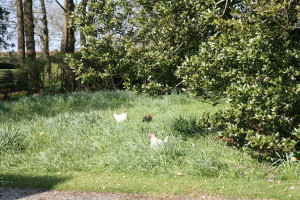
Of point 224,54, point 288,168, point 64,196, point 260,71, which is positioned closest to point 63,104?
point 64,196

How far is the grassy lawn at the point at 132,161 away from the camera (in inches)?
187

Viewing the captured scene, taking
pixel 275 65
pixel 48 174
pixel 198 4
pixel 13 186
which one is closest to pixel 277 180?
pixel 275 65

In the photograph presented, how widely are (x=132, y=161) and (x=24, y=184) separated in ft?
5.45

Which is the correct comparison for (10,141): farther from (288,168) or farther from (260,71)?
(288,168)

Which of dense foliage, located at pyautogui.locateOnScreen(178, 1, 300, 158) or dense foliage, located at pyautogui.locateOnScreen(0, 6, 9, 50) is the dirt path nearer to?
dense foliage, located at pyautogui.locateOnScreen(178, 1, 300, 158)

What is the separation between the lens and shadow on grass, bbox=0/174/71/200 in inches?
190

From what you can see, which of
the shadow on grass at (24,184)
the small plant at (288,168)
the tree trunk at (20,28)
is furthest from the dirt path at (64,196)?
the tree trunk at (20,28)

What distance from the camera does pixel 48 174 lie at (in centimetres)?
557

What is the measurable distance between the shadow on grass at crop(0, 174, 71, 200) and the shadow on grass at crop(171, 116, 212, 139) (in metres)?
2.51

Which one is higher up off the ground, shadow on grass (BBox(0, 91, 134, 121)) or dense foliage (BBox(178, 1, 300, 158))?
dense foliage (BBox(178, 1, 300, 158))

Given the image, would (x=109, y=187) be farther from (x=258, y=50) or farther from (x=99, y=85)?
(x=99, y=85)

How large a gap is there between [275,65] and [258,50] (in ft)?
1.34

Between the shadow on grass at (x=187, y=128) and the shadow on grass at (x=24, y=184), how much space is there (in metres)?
2.51

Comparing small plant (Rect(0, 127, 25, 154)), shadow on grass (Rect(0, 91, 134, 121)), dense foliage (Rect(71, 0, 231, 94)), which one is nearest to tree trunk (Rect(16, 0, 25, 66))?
shadow on grass (Rect(0, 91, 134, 121))
